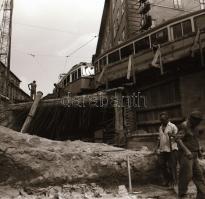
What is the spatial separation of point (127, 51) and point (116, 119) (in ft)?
16.6

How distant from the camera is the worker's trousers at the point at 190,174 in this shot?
5148 mm

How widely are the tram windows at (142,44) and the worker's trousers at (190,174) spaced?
11152 mm

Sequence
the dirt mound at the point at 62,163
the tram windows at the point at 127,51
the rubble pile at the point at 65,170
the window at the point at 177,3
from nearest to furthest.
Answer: the rubble pile at the point at 65,170, the dirt mound at the point at 62,163, the tram windows at the point at 127,51, the window at the point at 177,3

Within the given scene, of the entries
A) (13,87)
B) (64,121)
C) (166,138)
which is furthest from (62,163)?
(13,87)

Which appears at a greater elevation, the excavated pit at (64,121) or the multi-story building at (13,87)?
the multi-story building at (13,87)

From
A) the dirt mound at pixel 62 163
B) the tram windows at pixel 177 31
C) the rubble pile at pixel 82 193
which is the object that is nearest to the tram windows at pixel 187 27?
the tram windows at pixel 177 31

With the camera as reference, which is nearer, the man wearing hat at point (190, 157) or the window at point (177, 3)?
the man wearing hat at point (190, 157)

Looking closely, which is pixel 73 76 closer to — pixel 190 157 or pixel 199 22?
pixel 199 22

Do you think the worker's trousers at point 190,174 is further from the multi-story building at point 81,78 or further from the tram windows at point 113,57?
A: the multi-story building at point 81,78

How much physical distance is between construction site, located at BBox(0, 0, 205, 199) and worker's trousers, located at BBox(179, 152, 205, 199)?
0.41 m

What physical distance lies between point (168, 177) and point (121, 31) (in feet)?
77.0

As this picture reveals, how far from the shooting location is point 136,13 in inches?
1059

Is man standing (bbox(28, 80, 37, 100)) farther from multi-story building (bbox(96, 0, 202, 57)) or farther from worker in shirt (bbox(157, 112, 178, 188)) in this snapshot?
worker in shirt (bbox(157, 112, 178, 188))

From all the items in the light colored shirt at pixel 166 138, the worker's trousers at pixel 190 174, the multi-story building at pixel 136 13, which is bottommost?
the worker's trousers at pixel 190 174
